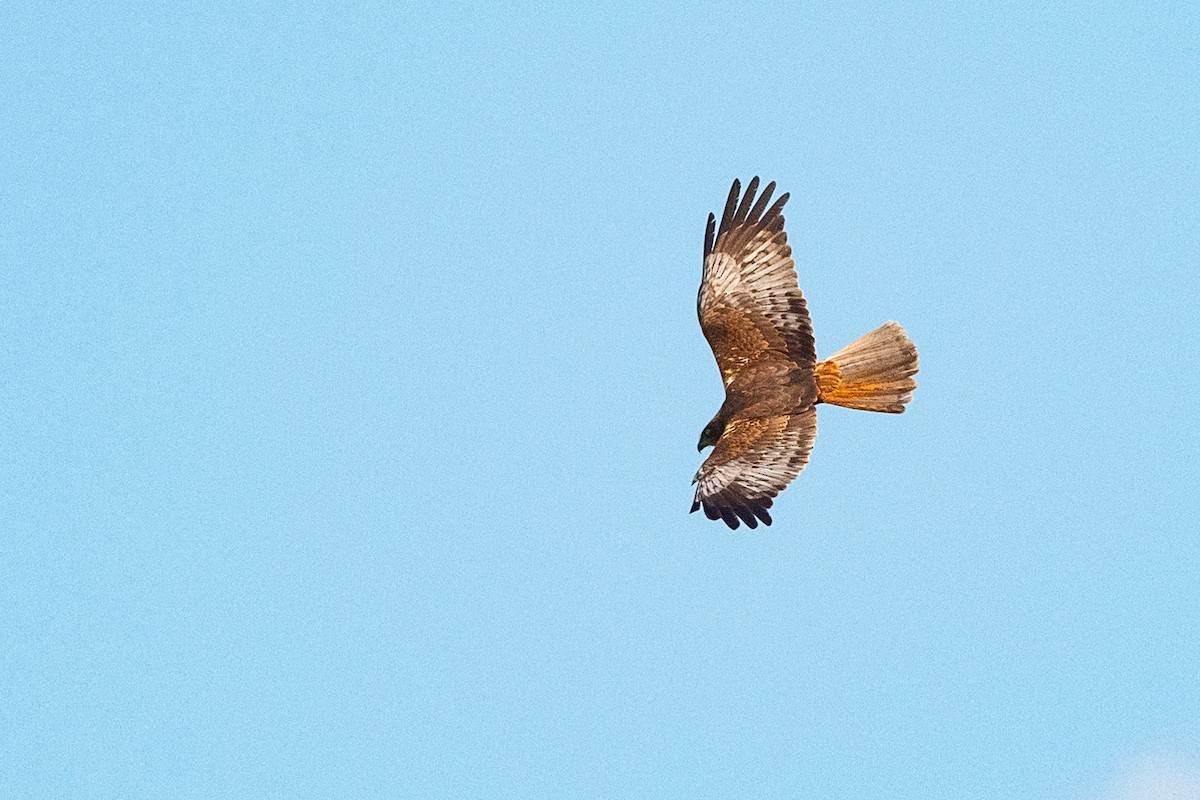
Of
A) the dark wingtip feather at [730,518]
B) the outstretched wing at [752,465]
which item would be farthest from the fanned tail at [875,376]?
the dark wingtip feather at [730,518]

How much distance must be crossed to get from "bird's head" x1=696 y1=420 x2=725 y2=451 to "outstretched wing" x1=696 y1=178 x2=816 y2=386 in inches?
14.5

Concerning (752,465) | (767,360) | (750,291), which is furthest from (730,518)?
(750,291)

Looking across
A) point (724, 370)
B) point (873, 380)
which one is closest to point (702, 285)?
point (724, 370)

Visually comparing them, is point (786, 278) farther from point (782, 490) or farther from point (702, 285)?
point (782, 490)

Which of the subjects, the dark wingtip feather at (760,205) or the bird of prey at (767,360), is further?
the dark wingtip feather at (760,205)

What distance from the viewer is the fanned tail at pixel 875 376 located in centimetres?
1048

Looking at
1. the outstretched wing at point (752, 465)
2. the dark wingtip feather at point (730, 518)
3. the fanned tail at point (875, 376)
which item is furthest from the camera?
the fanned tail at point (875, 376)

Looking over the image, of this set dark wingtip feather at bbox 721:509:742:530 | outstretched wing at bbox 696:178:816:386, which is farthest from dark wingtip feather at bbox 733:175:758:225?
dark wingtip feather at bbox 721:509:742:530

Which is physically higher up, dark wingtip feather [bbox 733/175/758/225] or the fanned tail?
dark wingtip feather [bbox 733/175/758/225]

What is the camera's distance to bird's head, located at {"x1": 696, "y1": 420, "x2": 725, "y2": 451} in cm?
1050

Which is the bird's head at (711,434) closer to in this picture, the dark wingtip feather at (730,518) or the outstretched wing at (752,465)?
the outstretched wing at (752,465)

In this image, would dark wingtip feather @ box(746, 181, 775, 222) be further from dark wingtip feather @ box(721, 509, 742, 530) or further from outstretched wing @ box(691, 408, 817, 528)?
dark wingtip feather @ box(721, 509, 742, 530)

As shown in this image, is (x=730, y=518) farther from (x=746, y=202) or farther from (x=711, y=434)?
(x=746, y=202)

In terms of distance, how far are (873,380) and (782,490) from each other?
1.20 m
